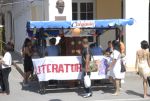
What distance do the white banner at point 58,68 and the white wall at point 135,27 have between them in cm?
411

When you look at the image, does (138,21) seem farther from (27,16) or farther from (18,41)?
(18,41)

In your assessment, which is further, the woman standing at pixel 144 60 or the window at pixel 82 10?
the window at pixel 82 10

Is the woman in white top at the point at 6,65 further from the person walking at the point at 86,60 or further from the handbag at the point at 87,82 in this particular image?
the handbag at the point at 87,82

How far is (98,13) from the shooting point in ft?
70.3

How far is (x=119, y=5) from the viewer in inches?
846

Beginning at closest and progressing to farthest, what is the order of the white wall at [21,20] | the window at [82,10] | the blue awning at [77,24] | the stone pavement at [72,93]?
the stone pavement at [72,93]
the blue awning at [77,24]
the window at [82,10]
the white wall at [21,20]

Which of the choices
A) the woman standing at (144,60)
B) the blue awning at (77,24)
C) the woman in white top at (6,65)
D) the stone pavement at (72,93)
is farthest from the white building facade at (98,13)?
the woman standing at (144,60)

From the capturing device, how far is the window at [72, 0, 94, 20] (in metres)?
21.0

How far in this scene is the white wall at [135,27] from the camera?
17422 mm

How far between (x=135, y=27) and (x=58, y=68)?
5.16 meters

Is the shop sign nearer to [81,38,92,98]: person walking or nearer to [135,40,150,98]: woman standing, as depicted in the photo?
[81,38,92,98]: person walking

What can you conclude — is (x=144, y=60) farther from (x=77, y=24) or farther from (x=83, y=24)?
(x=77, y=24)

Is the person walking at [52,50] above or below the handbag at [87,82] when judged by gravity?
above

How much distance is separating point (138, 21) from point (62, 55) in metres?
4.32
